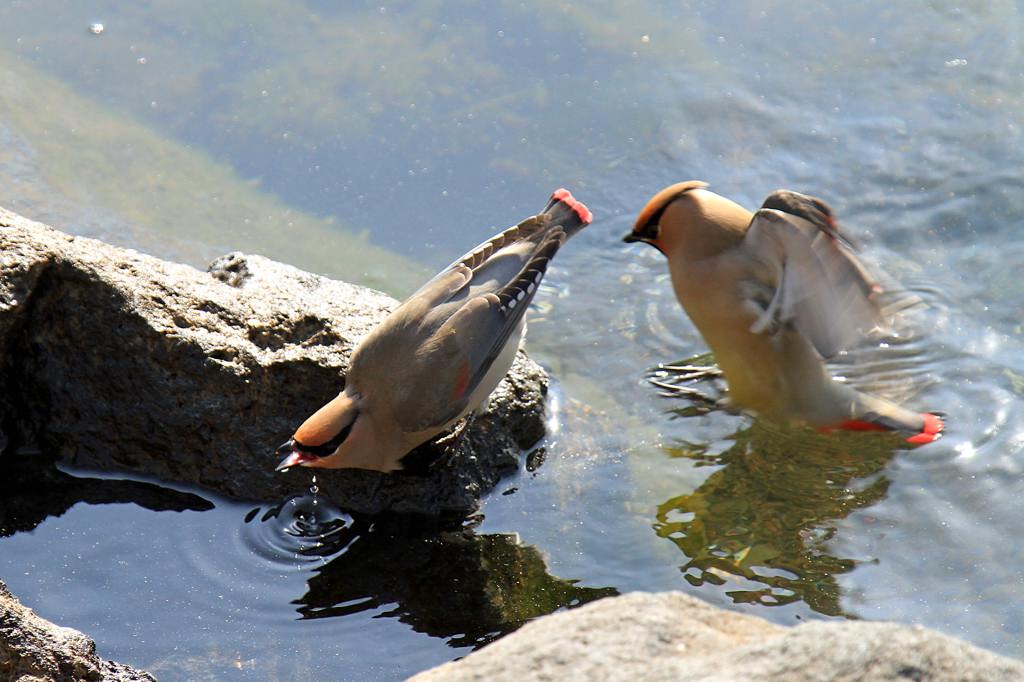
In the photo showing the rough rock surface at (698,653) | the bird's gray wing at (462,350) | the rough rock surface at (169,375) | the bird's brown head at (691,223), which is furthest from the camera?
the bird's brown head at (691,223)

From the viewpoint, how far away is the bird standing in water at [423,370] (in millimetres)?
4844

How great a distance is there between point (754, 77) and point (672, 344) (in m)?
2.52

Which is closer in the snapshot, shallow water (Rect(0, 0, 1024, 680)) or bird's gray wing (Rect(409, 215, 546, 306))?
shallow water (Rect(0, 0, 1024, 680))

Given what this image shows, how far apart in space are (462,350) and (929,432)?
2261 mm

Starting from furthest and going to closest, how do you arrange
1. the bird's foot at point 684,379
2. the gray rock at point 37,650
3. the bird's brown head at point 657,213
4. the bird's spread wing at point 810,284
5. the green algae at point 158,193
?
the green algae at point 158,193 < the bird's foot at point 684,379 < the bird's brown head at point 657,213 < the bird's spread wing at point 810,284 < the gray rock at point 37,650

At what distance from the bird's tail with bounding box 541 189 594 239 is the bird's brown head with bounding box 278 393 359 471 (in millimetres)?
1652

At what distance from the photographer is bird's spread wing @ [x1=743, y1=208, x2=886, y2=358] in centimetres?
532

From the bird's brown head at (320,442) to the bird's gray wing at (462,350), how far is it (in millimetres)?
313

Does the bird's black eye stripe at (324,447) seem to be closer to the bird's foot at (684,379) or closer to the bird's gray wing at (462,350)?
the bird's gray wing at (462,350)

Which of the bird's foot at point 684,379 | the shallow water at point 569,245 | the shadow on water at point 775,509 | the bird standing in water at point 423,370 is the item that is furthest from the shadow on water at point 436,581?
the bird's foot at point 684,379

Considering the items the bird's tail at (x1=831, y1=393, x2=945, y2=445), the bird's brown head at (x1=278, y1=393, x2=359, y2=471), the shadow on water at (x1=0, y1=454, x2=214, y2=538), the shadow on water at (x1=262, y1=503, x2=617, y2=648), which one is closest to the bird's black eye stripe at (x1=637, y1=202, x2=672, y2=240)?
the bird's tail at (x1=831, y1=393, x2=945, y2=445)

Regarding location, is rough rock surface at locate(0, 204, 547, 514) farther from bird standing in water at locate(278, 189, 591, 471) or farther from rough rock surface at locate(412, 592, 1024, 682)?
rough rock surface at locate(412, 592, 1024, 682)

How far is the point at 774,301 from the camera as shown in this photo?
5629 millimetres

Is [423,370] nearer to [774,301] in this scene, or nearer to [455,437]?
[455,437]
